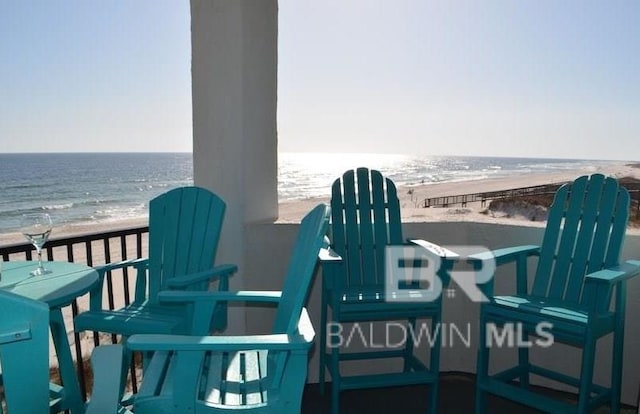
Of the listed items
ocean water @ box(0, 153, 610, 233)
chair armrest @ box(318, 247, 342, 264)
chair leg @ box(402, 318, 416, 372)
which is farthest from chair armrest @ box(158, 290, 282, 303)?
ocean water @ box(0, 153, 610, 233)

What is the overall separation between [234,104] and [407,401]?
6.14ft

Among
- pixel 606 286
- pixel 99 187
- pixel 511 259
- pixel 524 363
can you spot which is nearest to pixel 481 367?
pixel 524 363

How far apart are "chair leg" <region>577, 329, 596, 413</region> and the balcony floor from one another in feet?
1.40

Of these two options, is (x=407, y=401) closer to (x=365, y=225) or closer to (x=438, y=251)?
(x=438, y=251)

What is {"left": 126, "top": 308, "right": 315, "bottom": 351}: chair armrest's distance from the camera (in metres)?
1.09

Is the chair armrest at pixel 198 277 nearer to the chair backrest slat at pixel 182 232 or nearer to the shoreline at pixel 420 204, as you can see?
the chair backrest slat at pixel 182 232

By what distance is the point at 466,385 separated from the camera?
2633 millimetres

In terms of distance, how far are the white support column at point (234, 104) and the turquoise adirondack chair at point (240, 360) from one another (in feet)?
3.00

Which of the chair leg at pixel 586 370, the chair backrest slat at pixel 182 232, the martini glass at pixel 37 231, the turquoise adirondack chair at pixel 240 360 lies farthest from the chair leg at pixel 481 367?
the martini glass at pixel 37 231

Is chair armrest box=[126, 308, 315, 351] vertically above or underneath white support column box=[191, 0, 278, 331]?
underneath

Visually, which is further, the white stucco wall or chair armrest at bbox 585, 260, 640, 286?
the white stucco wall

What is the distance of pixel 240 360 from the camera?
5.48 feet

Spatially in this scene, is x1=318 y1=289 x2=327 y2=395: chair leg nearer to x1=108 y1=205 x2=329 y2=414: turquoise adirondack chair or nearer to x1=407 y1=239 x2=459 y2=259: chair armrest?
x1=407 y1=239 x2=459 y2=259: chair armrest

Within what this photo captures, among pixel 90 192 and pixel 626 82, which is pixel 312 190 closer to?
pixel 90 192
